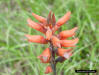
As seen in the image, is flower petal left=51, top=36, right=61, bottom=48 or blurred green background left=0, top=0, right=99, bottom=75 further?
blurred green background left=0, top=0, right=99, bottom=75

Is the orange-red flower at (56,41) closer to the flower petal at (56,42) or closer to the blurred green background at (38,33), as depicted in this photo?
the flower petal at (56,42)

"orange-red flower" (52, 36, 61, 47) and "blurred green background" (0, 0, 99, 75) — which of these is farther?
"blurred green background" (0, 0, 99, 75)

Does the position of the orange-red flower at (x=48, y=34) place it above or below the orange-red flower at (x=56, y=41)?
above

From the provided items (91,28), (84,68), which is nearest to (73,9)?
(91,28)

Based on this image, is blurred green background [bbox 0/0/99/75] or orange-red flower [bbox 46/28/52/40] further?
blurred green background [bbox 0/0/99/75]

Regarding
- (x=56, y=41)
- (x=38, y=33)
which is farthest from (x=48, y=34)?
(x=38, y=33)

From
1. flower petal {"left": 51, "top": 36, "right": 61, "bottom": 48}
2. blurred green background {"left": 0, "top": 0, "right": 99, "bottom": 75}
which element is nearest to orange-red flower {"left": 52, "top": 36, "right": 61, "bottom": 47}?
flower petal {"left": 51, "top": 36, "right": 61, "bottom": 48}

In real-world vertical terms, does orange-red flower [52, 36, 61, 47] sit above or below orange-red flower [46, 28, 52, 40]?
below

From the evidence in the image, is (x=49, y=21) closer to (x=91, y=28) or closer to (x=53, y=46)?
(x=53, y=46)

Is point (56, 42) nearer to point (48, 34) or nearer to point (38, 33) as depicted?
point (48, 34)

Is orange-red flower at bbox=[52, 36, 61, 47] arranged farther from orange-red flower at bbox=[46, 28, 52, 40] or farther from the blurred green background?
the blurred green background

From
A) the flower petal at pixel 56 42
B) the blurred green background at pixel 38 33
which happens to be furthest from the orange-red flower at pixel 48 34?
the blurred green background at pixel 38 33

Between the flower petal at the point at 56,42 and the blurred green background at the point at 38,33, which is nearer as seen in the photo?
the flower petal at the point at 56,42
